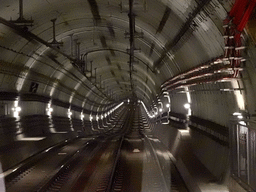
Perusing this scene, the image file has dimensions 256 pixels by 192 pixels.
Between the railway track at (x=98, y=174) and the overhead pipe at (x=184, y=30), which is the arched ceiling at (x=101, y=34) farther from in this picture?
the railway track at (x=98, y=174)

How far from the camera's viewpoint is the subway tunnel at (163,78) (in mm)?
10148

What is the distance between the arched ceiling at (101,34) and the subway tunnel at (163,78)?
0.05 meters

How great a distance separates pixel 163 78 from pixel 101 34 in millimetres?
4898

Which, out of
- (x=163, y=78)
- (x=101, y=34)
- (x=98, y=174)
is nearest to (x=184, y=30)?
(x=98, y=174)

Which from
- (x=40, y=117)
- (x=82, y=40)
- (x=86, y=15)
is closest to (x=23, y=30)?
(x=86, y=15)

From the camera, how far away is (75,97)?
36.2 meters

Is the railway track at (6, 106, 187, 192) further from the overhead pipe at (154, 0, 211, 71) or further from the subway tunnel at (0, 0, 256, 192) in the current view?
the overhead pipe at (154, 0, 211, 71)

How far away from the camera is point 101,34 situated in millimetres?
21969

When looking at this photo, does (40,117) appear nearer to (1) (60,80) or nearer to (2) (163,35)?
(1) (60,80)

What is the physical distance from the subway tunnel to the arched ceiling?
5cm

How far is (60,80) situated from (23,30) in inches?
575

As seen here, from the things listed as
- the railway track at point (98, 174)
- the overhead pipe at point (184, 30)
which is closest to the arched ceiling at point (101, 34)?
the overhead pipe at point (184, 30)

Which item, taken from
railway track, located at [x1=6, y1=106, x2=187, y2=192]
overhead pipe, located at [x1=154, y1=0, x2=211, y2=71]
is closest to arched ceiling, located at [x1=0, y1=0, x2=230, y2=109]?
overhead pipe, located at [x1=154, y1=0, x2=211, y2=71]

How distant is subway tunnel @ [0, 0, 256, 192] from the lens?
10148mm
